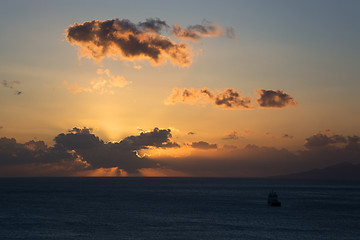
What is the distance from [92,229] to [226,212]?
53.1m

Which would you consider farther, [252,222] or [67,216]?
[67,216]

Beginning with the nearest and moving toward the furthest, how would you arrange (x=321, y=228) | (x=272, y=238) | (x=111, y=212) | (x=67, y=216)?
(x=272, y=238) < (x=321, y=228) < (x=67, y=216) < (x=111, y=212)

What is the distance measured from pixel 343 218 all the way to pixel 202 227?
48019mm

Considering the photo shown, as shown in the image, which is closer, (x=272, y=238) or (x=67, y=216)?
(x=272, y=238)

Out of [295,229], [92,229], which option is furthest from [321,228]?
[92,229]

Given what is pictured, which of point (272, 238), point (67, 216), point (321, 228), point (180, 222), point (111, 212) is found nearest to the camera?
point (272, 238)

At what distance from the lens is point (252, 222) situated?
10944 centimetres

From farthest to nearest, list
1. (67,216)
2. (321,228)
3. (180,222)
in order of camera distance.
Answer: (67,216), (180,222), (321,228)

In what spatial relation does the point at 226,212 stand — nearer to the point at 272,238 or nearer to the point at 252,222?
the point at 252,222

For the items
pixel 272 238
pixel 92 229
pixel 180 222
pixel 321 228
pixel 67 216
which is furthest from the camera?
pixel 67 216

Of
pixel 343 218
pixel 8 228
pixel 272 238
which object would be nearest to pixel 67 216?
pixel 8 228

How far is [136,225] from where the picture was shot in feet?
330

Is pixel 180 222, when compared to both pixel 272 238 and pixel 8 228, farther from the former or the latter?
pixel 8 228

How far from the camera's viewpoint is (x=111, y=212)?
427 feet
